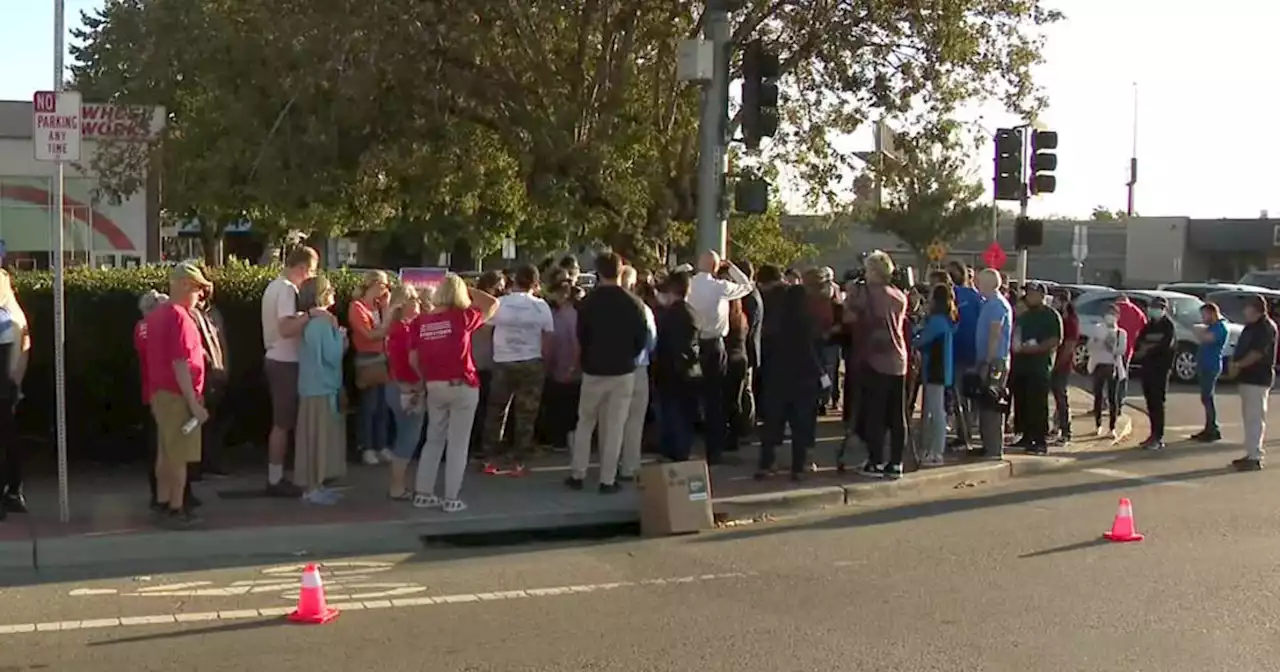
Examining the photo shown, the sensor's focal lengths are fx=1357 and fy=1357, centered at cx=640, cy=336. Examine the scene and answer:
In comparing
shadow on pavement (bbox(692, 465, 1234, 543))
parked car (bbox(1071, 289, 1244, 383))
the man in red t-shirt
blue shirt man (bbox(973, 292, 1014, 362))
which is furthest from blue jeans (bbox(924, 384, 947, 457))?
parked car (bbox(1071, 289, 1244, 383))

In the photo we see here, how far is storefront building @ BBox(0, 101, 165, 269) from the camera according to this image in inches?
1067

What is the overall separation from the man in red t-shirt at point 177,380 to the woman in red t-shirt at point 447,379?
1567 mm

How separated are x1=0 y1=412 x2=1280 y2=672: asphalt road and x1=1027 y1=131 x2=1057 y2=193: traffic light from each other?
311 inches

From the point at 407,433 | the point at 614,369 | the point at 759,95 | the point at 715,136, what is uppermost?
the point at 759,95

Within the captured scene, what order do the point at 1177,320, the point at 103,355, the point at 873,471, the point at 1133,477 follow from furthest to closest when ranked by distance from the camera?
1. the point at 1177,320
2. the point at 1133,477
3. the point at 873,471
4. the point at 103,355

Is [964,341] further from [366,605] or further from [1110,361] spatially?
[366,605]

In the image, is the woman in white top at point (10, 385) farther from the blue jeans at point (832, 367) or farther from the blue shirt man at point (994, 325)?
the blue shirt man at point (994, 325)

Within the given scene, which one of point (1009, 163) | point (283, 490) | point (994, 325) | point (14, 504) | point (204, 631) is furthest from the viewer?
point (1009, 163)

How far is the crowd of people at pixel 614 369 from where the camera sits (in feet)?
32.2

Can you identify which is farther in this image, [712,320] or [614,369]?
[712,320]

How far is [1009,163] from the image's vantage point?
17297 millimetres

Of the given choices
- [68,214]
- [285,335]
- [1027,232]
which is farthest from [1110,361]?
[68,214]

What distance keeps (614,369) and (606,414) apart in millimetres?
435

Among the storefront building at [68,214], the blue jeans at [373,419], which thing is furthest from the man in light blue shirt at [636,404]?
the storefront building at [68,214]
